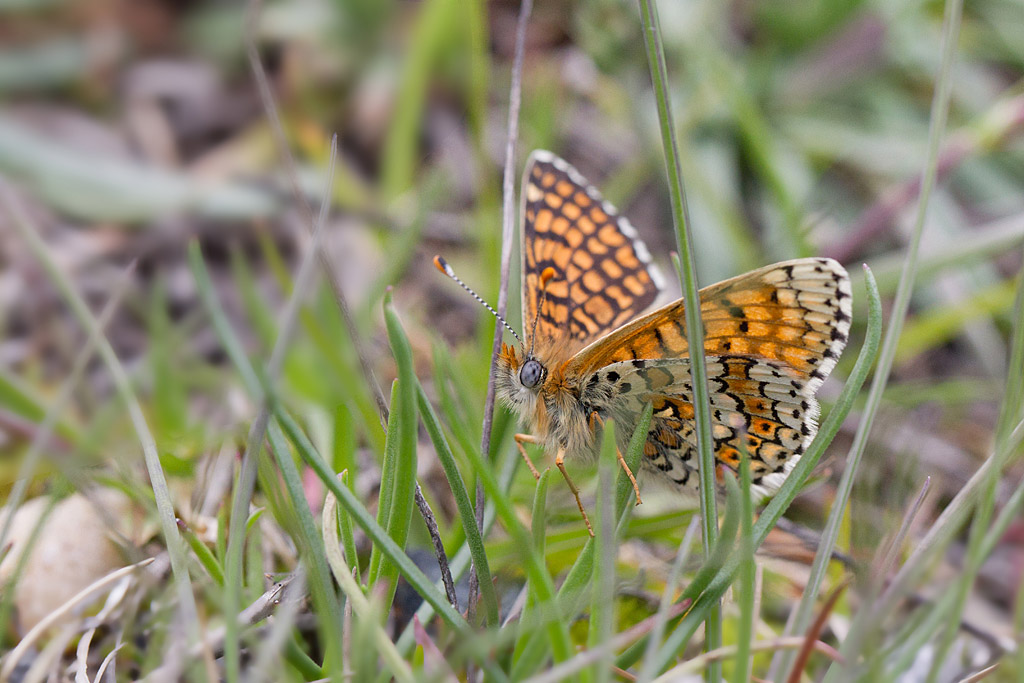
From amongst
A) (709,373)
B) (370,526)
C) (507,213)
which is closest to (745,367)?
(709,373)

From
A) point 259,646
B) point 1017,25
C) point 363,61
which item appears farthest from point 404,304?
point 1017,25

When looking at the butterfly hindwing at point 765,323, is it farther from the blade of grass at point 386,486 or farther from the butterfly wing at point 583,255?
the blade of grass at point 386,486

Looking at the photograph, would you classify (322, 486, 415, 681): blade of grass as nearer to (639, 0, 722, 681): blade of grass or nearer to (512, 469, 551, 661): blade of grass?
(512, 469, 551, 661): blade of grass

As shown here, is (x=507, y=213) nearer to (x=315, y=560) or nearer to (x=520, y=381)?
(x=520, y=381)

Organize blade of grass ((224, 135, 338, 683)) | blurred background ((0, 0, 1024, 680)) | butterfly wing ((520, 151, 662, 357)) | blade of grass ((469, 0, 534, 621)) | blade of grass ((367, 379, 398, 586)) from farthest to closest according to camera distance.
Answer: blurred background ((0, 0, 1024, 680))
butterfly wing ((520, 151, 662, 357))
blade of grass ((469, 0, 534, 621))
blade of grass ((367, 379, 398, 586))
blade of grass ((224, 135, 338, 683))

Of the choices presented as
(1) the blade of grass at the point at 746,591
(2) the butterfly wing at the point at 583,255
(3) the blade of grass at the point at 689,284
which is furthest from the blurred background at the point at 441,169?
(1) the blade of grass at the point at 746,591

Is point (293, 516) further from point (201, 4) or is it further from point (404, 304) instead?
point (201, 4)

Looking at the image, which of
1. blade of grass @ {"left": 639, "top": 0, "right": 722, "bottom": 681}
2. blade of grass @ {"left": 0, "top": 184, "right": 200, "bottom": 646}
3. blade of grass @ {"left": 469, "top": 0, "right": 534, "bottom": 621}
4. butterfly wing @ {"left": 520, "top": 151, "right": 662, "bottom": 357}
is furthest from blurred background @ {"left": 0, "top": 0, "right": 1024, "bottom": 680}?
blade of grass @ {"left": 639, "top": 0, "right": 722, "bottom": 681}
